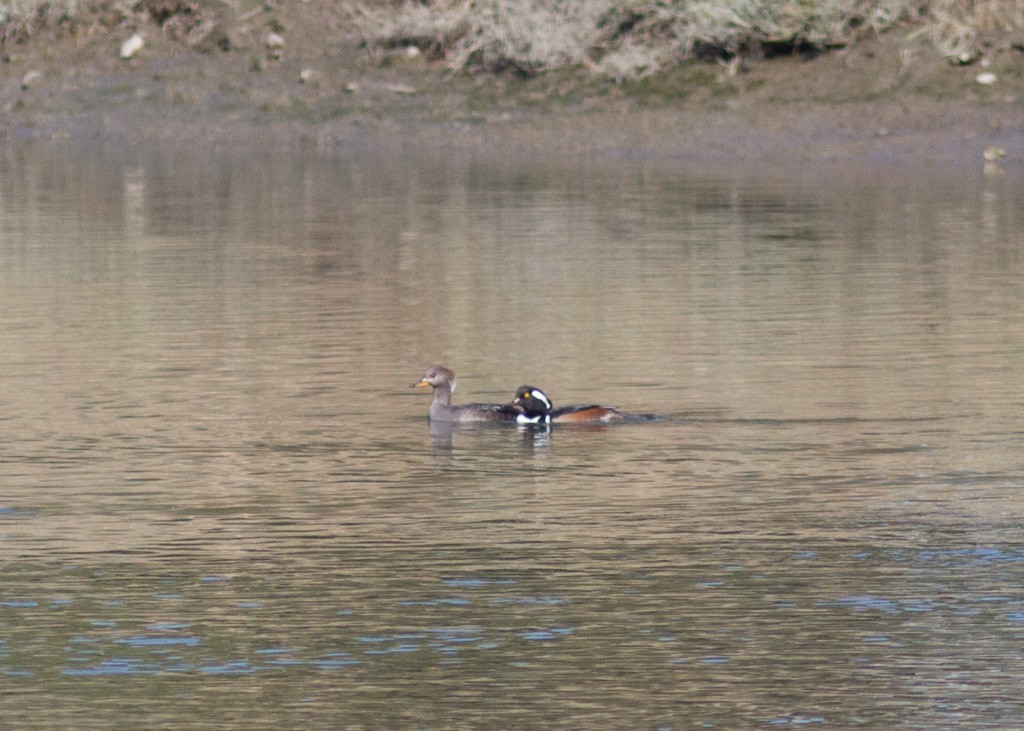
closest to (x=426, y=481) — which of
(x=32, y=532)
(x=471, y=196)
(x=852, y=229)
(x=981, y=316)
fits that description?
(x=32, y=532)

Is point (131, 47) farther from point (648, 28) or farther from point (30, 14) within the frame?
point (648, 28)

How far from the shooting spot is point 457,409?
1256 centimetres

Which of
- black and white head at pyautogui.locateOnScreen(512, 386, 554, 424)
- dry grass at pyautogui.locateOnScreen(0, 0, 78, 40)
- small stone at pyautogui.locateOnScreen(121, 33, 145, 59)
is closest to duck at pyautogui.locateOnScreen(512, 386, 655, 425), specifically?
black and white head at pyautogui.locateOnScreen(512, 386, 554, 424)

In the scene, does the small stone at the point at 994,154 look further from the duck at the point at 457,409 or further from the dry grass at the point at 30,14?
the duck at the point at 457,409

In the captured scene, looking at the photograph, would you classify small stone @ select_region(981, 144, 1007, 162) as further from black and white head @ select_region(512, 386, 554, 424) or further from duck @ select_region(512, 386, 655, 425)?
black and white head @ select_region(512, 386, 554, 424)

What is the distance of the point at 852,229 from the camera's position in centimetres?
2194

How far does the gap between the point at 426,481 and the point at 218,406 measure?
2.24 meters

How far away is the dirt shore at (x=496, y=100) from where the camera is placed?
29.3 metres

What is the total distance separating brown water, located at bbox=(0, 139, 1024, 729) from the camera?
7.47 metres

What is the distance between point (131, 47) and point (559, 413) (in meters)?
23.8

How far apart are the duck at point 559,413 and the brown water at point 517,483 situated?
108 mm

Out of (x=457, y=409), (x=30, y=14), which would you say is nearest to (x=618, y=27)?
(x=30, y=14)

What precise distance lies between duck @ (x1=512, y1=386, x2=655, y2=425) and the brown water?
0.35 feet

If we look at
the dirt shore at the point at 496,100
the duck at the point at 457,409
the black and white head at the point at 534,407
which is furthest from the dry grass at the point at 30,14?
the black and white head at the point at 534,407
